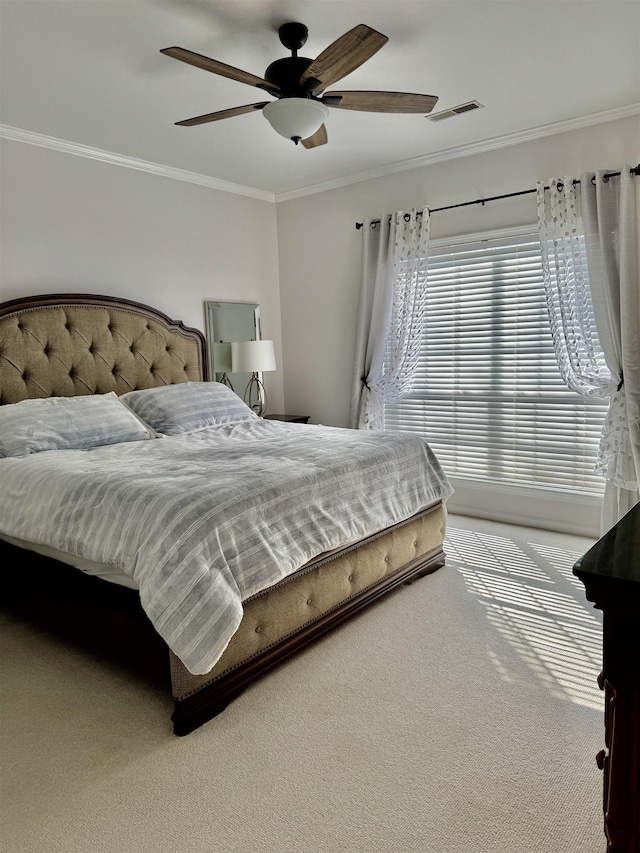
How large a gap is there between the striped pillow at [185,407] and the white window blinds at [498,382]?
1.50 meters

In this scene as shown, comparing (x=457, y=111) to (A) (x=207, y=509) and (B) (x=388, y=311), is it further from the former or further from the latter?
(A) (x=207, y=509)

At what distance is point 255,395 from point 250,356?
0.66 metres

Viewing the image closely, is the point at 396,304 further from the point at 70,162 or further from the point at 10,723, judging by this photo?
the point at 10,723

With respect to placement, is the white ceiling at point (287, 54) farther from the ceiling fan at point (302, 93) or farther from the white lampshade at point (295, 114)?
the white lampshade at point (295, 114)

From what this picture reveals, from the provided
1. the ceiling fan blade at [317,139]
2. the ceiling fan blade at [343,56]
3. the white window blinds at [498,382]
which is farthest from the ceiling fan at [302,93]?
the white window blinds at [498,382]

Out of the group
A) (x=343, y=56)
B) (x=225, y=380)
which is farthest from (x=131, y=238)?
(x=343, y=56)

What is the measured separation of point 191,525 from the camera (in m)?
1.99

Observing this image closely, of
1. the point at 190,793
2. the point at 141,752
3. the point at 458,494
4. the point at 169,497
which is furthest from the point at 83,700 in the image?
the point at 458,494

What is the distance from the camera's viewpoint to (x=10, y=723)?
6.79 feet

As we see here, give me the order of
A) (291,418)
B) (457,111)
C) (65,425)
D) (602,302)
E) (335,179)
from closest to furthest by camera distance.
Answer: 1. (65,425)
2. (457,111)
3. (602,302)
4. (335,179)
5. (291,418)

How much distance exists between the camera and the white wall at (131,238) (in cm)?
358

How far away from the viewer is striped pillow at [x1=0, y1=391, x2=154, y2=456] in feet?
9.86

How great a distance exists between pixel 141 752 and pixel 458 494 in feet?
10.1

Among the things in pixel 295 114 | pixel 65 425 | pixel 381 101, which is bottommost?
pixel 65 425
